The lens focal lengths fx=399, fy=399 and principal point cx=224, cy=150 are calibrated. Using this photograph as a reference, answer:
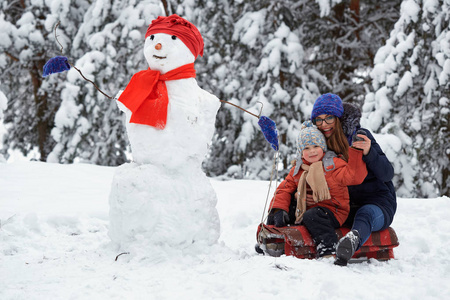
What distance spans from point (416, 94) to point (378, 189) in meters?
3.83

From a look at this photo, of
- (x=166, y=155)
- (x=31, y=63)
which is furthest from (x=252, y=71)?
(x=166, y=155)

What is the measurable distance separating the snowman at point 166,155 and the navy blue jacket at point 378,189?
1146 millimetres

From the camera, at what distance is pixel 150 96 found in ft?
8.78

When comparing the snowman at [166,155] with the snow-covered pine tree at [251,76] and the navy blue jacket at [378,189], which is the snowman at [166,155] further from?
the snow-covered pine tree at [251,76]

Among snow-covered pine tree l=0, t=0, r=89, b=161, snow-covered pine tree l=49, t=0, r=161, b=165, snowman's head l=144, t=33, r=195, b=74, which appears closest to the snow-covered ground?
snowman's head l=144, t=33, r=195, b=74

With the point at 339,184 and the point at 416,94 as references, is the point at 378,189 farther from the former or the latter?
the point at 416,94

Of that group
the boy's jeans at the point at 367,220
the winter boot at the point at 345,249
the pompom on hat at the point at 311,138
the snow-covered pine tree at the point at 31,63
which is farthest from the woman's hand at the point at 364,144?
the snow-covered pine tree at the point at 31,63

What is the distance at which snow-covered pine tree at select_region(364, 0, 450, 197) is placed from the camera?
5.72 meters

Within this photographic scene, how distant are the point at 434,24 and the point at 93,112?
234 inches

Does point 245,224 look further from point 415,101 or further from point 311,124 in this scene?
point 415,101

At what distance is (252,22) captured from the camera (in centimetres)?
741

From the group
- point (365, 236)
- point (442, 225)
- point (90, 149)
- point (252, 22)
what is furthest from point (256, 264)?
point (90, 149)

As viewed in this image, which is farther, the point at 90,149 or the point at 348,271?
the point at 90,149

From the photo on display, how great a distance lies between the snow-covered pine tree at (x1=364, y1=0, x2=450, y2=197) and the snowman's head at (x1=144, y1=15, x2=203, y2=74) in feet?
12.6
